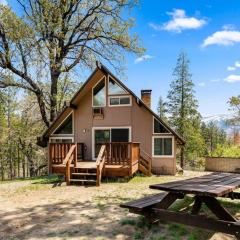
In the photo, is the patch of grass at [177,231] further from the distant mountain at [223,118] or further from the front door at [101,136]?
the distant mountain at [223,118]

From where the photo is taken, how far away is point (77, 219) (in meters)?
6.58

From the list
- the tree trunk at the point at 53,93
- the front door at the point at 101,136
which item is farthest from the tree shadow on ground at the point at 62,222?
the tree trunk at the point at 53,93

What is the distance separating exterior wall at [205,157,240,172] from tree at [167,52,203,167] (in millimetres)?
8941

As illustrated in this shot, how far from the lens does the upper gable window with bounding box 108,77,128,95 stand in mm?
16608

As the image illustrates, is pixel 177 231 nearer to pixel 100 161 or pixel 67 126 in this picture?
pixel 100 161

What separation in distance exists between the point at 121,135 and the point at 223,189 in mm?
11820

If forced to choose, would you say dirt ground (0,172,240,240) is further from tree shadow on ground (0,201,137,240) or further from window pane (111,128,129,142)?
window pane (111,128,129,142)

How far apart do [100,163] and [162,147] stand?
473 cm

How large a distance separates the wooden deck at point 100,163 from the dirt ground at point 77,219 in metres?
2.36

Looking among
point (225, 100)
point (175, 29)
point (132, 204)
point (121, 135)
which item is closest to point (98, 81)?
point (121, 135)

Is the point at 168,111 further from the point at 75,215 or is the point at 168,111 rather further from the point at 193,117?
the point at 75,215

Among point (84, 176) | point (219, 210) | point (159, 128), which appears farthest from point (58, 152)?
point (219, 210)

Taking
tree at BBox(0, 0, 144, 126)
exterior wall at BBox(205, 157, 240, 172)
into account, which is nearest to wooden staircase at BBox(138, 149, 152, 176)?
exterior wall at BBox(205, 157, 240, 172)

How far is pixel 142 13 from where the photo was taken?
66.9 ft
